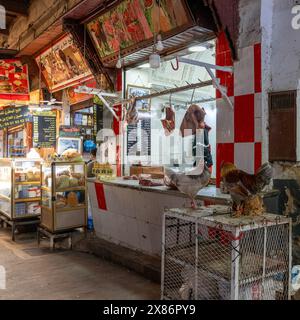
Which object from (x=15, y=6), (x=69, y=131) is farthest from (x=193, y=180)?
(x=15, y=6)

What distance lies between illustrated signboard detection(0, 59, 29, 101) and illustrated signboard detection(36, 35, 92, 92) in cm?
58

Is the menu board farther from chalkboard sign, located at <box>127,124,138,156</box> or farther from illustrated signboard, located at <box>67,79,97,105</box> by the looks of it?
chalkboard sign, located at <box>127,124,138,156</box>

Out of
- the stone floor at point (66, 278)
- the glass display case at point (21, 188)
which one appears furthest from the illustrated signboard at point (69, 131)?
the stone floor at point (66, 278)

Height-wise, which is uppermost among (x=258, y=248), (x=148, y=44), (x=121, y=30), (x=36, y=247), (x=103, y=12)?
(x=103, y=12)

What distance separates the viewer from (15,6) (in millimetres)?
8398

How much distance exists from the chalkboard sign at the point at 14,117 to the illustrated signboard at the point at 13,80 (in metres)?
0.44

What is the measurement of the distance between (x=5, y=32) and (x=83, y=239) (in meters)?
7.70

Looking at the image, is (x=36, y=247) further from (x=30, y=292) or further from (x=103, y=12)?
(x=103, y=12)

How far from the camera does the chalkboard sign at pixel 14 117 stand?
29.4 ft

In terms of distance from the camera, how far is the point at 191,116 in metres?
4.66

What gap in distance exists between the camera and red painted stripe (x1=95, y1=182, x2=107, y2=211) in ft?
18.5

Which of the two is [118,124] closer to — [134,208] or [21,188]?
[134,208]

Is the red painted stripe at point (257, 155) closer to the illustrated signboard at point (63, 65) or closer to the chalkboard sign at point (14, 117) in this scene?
the illustrated signboard at point (63, 65)
